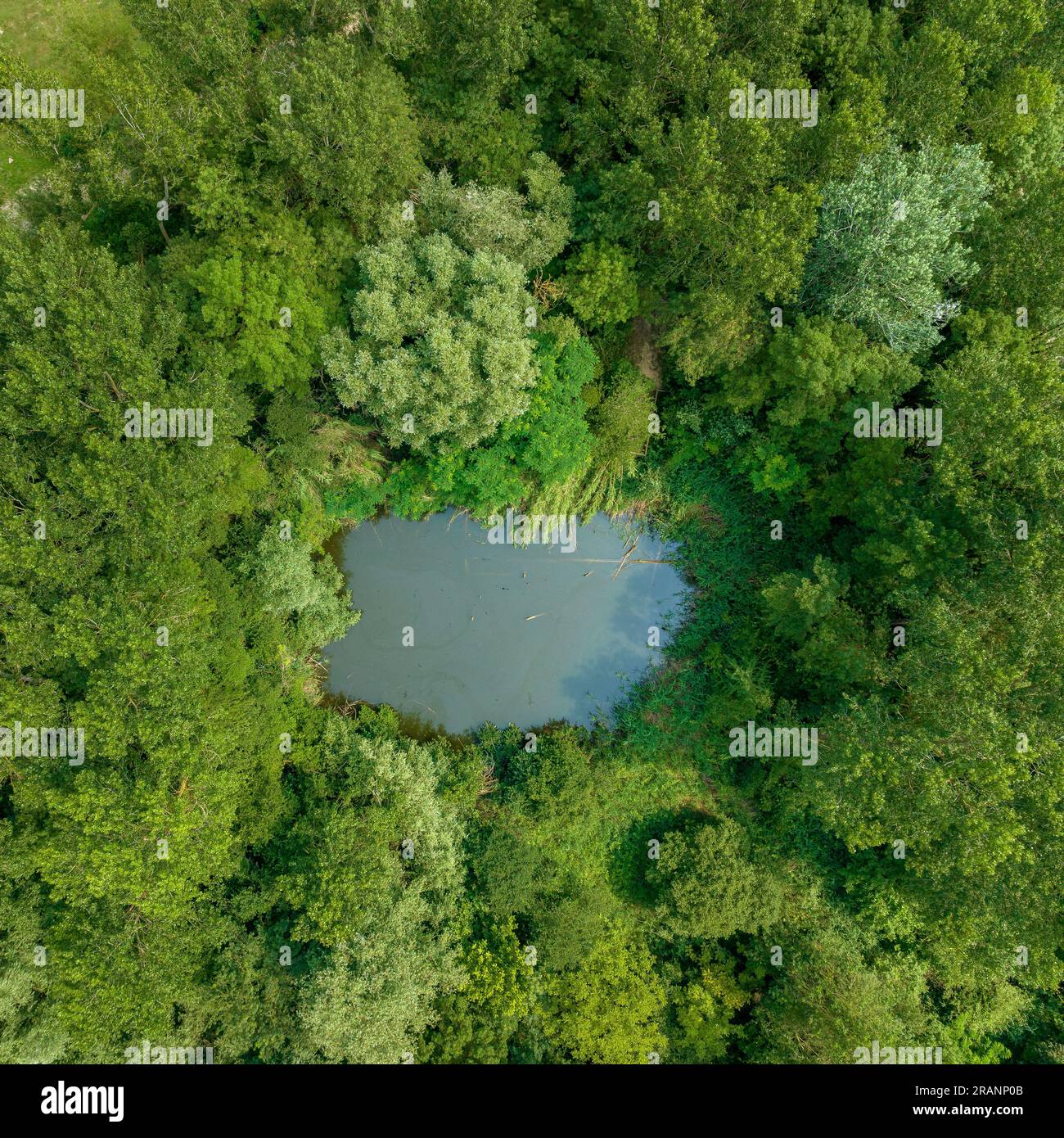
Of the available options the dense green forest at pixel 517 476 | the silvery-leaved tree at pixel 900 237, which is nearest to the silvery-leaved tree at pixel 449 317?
the dense green forest at pixel 517 476

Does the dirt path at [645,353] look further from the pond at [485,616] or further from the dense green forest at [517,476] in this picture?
the pond at [485,616]

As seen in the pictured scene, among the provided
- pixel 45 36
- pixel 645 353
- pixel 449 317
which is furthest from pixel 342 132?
pixel 45 36

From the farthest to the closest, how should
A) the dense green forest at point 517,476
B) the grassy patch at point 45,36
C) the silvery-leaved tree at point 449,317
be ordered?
1. the grassy patch at point 45,36
2. the silvery-leaved tree at point 449,317
3. the dense green forest at point 517,476

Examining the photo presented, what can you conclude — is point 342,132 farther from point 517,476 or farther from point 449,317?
point 517,476

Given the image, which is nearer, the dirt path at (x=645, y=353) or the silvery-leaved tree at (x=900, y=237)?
the silvery-leaved tree at (x=900, y=237)

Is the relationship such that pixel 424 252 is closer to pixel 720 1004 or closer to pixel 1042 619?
pixel 1042 619

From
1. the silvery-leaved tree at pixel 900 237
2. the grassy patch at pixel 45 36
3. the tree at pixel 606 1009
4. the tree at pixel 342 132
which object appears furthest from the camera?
the grassy patch at pixel 45 36

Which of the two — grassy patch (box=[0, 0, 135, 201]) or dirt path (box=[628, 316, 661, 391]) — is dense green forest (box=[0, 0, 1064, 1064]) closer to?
grassy patch (box=[0, 0, 135, 201])

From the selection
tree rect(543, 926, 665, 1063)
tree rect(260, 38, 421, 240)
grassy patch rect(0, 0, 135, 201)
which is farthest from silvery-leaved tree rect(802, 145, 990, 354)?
grassy patch rect(0, 0, 135, 201)

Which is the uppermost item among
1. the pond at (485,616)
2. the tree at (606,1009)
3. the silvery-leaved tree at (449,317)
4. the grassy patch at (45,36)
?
the grassy patch at (45,36)
